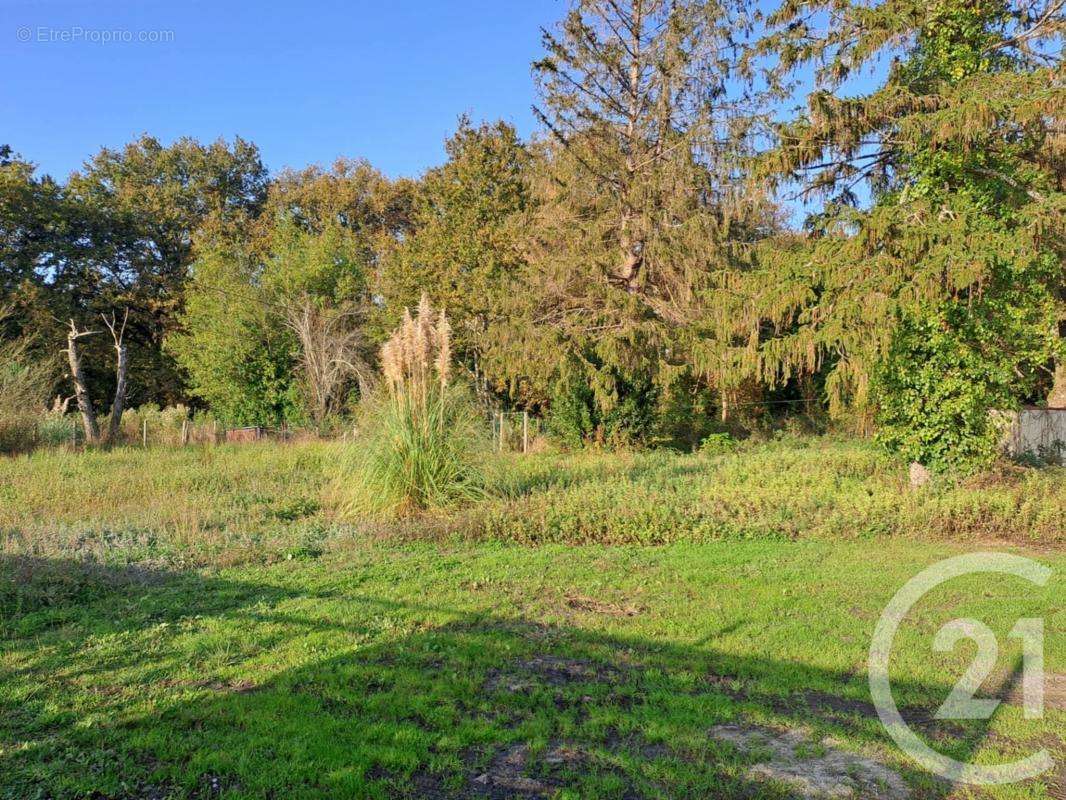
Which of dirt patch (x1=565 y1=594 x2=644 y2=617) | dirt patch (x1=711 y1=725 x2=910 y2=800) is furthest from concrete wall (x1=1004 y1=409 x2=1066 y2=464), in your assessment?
dirt patch (x1=711 y1=725 x2=910 y2=800)

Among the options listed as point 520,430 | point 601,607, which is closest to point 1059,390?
point 520,430

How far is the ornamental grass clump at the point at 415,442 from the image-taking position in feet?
30.4

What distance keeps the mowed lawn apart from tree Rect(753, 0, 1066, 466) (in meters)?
1.88

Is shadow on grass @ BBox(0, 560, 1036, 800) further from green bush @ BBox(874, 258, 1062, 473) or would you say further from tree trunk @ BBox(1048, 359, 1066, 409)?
tree trunk @ BBox(1048, 359, 1066, 409)

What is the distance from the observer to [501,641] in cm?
493

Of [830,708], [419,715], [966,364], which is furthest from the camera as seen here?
[966,364]

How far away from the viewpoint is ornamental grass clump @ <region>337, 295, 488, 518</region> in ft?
30.4

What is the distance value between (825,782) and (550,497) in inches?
262

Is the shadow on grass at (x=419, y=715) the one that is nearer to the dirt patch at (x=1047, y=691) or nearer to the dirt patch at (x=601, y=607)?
the dirt patch at (x=1047, y=691)

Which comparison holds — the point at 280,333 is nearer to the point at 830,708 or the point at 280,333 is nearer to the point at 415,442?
the point at 415,442

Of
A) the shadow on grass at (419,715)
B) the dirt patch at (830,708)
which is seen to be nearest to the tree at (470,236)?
the shadow on grass at (419,715)

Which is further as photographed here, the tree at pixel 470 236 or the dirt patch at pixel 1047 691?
the tree at pixel 470 236

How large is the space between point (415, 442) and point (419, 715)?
571cm

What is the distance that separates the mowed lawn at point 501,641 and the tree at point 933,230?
73.9 inches
